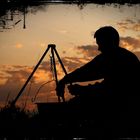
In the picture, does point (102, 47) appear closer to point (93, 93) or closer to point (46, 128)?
point (93, 93)

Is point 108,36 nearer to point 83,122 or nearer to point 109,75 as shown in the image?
point 109,75

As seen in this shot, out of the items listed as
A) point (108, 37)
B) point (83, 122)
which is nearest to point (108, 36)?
point (108, 37)

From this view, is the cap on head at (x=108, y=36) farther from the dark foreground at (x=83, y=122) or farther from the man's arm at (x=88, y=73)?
the dark foreground at (x=83, y=122)

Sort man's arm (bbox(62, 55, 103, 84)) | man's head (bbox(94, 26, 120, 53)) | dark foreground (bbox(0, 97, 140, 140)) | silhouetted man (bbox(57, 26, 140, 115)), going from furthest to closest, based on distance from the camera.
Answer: man's arm (bbox(62, 55, 103, 84)) < man's head (bbox(94, 26, 120, 53)) < silhouetted man (bbox(57, 26, 140, 115)) < dark foreground (bbox(0, 97, 140, 140))

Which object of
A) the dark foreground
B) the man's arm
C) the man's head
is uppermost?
the man's head

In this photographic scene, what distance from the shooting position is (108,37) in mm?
6859

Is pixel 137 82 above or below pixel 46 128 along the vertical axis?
above

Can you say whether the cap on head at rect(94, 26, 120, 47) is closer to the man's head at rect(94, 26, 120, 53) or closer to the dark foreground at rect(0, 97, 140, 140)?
the man's head at rect(94, 26, 120, 53)

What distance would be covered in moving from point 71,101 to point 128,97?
868mm

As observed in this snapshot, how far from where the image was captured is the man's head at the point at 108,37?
6.81m

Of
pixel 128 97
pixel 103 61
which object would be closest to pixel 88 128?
pixel 128 97

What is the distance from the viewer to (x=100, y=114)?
604cm

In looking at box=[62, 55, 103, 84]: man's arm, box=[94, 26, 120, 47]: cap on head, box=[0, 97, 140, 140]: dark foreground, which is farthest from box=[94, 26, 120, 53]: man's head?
box=[0, 97, 140, 140]: dark foreground

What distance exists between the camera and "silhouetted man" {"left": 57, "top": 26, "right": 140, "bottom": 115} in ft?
20.1
